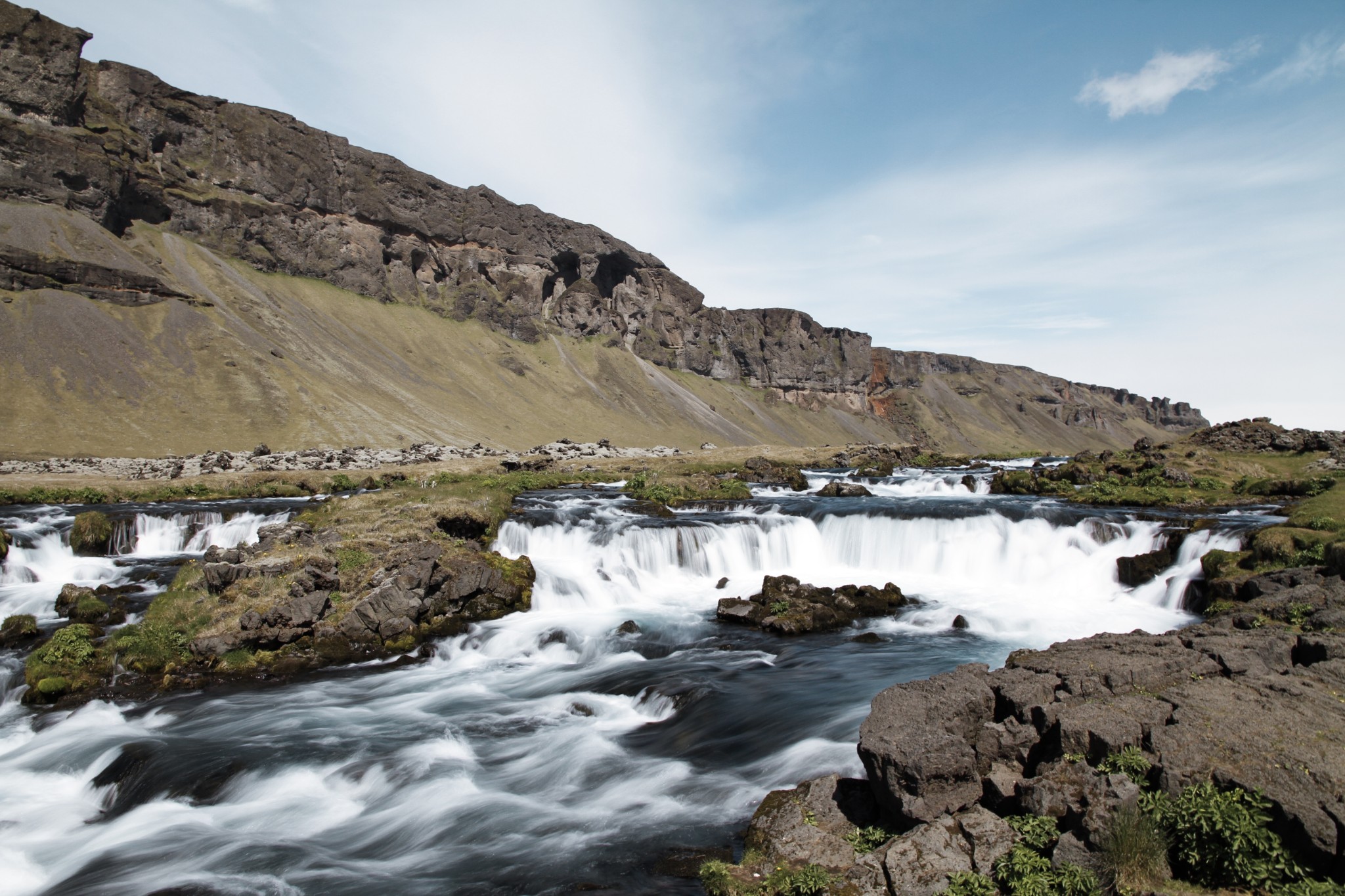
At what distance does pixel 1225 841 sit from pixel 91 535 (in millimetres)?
36386

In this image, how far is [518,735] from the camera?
47.1ft

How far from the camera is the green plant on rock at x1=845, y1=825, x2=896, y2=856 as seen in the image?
792 centimetres

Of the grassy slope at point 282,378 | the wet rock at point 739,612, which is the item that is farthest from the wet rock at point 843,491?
the grassy slope at point 282,378

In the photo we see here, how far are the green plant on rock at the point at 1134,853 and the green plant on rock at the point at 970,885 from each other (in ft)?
3.32

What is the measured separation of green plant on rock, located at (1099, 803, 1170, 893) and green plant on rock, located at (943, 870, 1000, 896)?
1.01 meters

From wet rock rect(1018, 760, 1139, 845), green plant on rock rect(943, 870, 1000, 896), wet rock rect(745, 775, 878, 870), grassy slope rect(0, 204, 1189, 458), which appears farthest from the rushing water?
grassy slope rect(0, 204, 1189, 458)

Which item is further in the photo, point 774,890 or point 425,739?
point 425,739

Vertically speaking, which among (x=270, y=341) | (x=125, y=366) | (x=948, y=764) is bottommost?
(x=948, y=764)

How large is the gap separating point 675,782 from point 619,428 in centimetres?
12368

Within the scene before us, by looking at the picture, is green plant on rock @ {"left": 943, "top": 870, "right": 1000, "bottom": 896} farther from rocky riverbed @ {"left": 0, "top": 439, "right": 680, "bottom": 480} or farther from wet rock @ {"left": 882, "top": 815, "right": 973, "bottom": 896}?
rocky riverbed @ {"left": 0, "top": 439, "right": 680, "bottom": 480}

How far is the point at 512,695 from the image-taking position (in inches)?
654

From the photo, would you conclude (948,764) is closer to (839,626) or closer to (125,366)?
(839,626)

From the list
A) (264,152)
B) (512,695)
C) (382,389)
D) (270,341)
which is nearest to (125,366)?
(270,341)

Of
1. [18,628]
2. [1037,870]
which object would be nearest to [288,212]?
[18,628]
